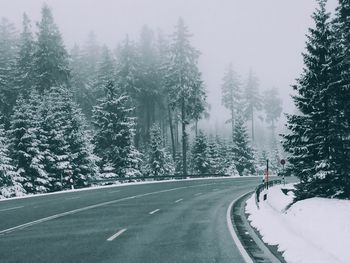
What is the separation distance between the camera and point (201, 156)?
5341 centimetres

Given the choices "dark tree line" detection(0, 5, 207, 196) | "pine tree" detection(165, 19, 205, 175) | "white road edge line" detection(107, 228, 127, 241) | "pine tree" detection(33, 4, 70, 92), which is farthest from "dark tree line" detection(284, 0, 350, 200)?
"pine tree" detection(33, 4, 70, 92)

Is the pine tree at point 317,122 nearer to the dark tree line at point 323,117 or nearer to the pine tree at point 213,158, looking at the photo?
the dark tree line at point 323,117

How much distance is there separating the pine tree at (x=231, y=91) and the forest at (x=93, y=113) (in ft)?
3.96

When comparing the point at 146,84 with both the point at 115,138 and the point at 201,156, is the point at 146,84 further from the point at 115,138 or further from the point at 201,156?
the point at 115,138

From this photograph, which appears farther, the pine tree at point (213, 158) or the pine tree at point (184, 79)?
the pine tree at point (213, 158)

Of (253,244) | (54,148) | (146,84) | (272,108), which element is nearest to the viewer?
(253,244)

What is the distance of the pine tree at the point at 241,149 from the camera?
59312 mm

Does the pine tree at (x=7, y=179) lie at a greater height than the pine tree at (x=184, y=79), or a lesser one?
lesser

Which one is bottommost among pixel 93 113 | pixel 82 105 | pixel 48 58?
pixel 93 113

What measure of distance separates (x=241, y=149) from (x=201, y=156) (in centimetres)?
859

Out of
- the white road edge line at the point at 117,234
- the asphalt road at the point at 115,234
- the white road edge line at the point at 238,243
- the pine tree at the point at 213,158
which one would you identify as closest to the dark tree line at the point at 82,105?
the pine tree at the point at 213,158

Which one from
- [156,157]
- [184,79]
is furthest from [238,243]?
[184,79]

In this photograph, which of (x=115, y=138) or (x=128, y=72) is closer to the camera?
(x=115, y=138)

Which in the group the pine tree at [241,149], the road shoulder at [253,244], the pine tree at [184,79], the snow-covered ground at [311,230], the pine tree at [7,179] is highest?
the pine tree at [184,79]
